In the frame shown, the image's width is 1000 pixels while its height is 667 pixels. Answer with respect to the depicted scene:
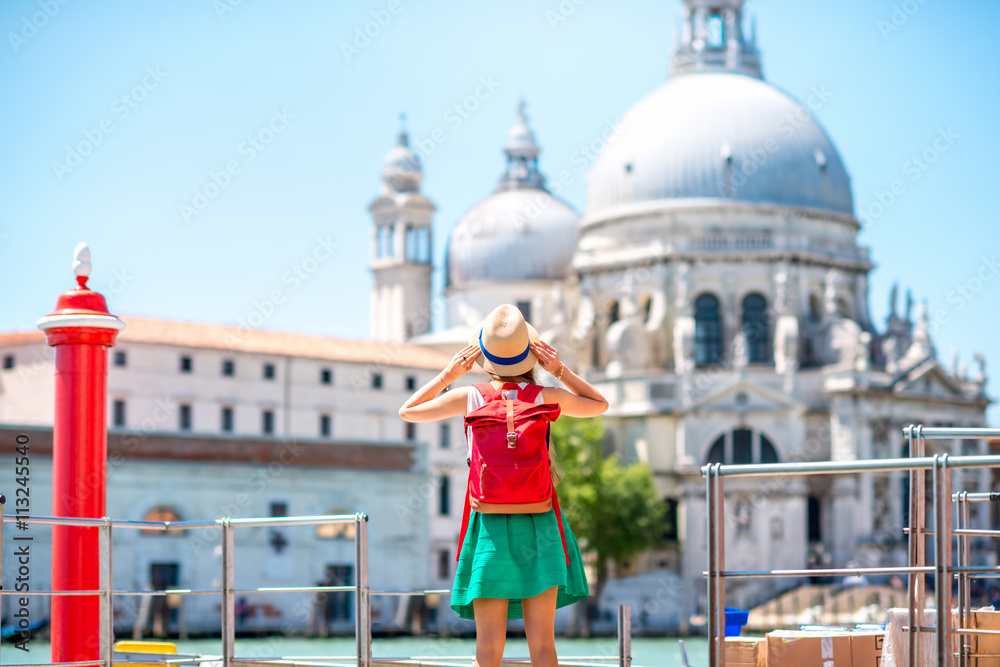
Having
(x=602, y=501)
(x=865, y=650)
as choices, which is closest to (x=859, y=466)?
(x=865, y=650)

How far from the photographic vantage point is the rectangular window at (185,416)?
52375 millimetres

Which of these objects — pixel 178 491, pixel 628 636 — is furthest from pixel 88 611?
pixel 178 491

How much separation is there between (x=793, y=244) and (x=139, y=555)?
29926 mm

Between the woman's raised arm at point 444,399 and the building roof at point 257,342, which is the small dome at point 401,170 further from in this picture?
the woman's raised arm at point 444,399

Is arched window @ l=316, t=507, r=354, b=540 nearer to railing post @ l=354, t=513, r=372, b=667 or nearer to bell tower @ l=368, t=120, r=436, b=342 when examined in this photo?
bell tower @ l=368, t=120, r=436, b=342

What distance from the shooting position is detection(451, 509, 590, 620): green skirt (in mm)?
7777

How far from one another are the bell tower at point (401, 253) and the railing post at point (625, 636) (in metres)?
65.7

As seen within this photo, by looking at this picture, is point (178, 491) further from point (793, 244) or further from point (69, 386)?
point (69, 386)

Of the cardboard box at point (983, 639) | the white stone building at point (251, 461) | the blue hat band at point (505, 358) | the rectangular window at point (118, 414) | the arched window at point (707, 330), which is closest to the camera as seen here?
the blue hat band at point (505, 358)

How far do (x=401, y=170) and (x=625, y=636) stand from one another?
221 feet

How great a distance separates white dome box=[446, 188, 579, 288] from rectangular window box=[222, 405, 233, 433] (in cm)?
2247

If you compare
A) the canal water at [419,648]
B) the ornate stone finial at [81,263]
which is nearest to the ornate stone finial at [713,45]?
the canal water at [419,648]

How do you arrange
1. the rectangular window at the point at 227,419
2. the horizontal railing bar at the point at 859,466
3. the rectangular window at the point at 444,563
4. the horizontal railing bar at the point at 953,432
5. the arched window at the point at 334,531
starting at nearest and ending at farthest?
the horizontal railing bar at the point at 859,466 → the horizontal railing bar at the point at 953,432 → the arched window at the point at 334,531 → the rectangular window at the point at 227,419 → the rectangular window at the point at 444,563

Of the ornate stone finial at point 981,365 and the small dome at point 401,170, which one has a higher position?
the small dome at point 401,170
